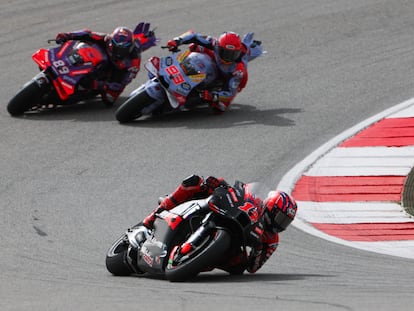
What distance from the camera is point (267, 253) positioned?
8.26 metres

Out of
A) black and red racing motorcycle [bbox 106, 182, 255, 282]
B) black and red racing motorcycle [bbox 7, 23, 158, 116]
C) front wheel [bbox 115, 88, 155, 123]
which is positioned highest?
black and red racing motorcycle [bbox 106, 182, 255, 282]

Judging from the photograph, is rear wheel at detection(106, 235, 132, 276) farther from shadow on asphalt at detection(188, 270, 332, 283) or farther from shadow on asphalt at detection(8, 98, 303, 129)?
shadow on asphalt at detection(8, 98, 303, 129)

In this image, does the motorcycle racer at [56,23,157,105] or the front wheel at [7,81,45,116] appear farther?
the motorcycle racer at [56,23,157,105]

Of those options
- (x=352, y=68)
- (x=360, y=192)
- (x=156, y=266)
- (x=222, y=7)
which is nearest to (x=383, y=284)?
(x=156, y=266)

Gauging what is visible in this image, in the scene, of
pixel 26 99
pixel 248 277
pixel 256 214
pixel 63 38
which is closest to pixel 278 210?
pixel 256 214

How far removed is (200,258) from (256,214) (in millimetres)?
580

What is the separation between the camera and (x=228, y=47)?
48.3ft

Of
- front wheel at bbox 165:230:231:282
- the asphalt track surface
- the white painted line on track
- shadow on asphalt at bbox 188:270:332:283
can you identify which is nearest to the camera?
the asphalt track surface

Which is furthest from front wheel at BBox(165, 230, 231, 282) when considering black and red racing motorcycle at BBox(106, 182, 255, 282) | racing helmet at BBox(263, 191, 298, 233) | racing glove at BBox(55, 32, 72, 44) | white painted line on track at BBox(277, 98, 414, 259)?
racing glove at BBox(55, 32, 72, 44)

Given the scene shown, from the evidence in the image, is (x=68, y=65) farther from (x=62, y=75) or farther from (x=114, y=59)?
(x=114, y=59)

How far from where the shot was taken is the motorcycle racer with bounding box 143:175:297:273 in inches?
316

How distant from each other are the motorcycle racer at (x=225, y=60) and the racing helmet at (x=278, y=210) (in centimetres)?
685

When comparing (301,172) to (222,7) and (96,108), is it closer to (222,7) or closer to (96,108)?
(96,108)

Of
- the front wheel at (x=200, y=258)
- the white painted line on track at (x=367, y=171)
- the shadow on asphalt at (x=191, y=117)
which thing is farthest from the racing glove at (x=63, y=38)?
the front wheel at (x=200, y=258)
